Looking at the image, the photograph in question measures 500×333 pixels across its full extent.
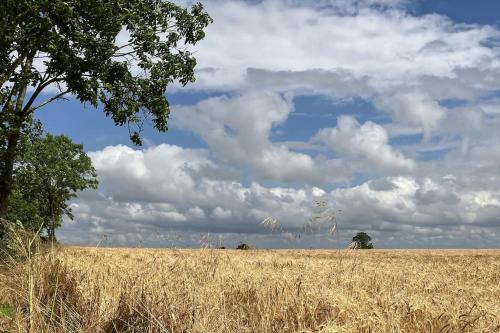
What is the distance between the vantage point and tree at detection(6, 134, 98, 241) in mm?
58131

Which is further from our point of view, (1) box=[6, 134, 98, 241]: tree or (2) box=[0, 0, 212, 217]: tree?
(1) box=[6, 134, 98, 241]: tree

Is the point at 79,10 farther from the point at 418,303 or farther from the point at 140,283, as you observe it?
the point at 418,303

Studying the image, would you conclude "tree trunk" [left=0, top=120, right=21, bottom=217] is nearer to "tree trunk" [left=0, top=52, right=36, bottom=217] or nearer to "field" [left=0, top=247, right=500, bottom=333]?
"tree trunk" [left=0, top=52, right=36, bottom=217]

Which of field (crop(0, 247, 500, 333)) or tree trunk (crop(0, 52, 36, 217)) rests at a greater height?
tree trunk (crop(0, 52, 36, 217))

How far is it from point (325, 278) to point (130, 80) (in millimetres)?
14840

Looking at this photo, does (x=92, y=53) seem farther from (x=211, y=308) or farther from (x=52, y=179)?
(x=52, y=179)

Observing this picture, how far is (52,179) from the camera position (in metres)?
60.9

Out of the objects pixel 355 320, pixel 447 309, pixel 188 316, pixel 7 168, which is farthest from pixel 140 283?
pixel 7 168

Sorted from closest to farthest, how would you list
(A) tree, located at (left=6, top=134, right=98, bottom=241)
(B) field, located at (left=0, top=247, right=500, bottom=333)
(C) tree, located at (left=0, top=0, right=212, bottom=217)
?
(B) field, located at (left=0, top=247, right=500, bottom=333) → (C) tree, located at (left=0, top=0, right=212, bottom=217) → (A) tree, located at (left=6, top=134, right=98, bottom=241)

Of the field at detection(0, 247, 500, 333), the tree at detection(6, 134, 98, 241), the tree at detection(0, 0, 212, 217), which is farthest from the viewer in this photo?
the tree at detection(6, 134, 98, 241)

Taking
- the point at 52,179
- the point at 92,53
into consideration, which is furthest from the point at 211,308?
the point at 52,179

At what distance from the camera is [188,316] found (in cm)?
671

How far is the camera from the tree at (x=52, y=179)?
58131 mm

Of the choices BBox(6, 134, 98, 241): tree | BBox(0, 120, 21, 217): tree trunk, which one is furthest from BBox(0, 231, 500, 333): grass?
BBox(6, 134, 98, 241): tree
